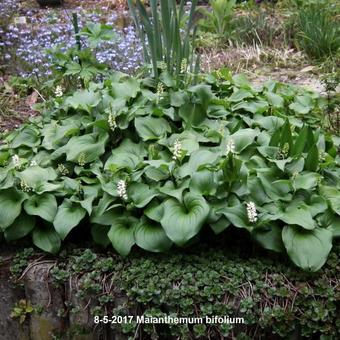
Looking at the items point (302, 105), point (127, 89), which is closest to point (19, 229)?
point (127, 89)

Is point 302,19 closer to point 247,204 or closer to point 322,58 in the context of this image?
point 322,58

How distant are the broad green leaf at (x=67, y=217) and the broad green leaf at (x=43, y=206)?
1.3 inches

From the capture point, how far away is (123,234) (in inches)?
101

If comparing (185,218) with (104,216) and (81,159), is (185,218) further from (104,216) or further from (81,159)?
(81,159)

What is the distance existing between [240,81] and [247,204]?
1550 millimetres

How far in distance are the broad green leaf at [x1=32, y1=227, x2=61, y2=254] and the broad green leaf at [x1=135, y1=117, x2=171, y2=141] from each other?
733mm

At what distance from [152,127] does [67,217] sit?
2.57 ft

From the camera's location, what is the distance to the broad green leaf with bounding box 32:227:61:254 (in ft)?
8.65

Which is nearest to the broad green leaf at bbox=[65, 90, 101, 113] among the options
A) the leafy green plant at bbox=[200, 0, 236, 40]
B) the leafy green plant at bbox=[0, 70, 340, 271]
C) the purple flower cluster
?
the leafy green plant at bbox=[0, 70, 340, 271]

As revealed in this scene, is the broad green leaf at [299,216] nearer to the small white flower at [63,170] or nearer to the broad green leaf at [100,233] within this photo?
the broad green leaf at [100,233]

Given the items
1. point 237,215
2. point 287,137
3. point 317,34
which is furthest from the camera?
point 317,34

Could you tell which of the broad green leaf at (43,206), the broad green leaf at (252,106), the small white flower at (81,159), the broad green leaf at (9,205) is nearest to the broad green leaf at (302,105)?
the broad green leaf at (252,106)

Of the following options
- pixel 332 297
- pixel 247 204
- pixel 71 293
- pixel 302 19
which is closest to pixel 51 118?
pixel 71 293

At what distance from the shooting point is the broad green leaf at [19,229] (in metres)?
2.66
